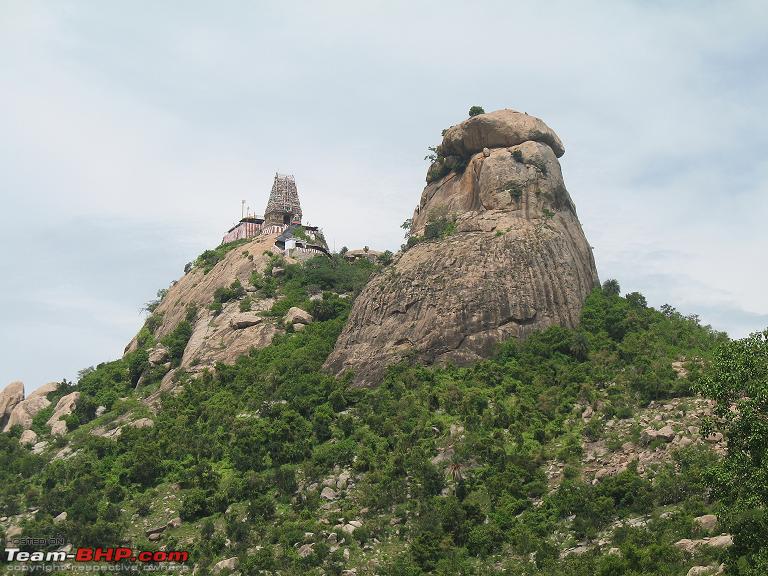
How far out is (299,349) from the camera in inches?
2603

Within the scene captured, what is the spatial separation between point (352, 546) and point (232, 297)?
3218 cm

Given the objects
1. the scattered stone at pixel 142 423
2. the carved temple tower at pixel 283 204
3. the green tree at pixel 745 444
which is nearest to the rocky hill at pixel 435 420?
the green tree at pixel 745 444

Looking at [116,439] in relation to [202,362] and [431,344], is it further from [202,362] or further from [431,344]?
[431,344]

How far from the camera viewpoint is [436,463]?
50.2m

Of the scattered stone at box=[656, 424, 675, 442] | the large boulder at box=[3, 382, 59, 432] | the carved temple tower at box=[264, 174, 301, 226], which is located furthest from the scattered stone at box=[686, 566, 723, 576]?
the carved temple tower at box=[264, 174, 301, 226]

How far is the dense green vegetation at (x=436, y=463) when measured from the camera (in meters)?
39.1

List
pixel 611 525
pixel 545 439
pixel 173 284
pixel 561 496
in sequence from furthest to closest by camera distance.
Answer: pixel 173 284
pixel 545 439
pixel 561 496
pixel 611 525

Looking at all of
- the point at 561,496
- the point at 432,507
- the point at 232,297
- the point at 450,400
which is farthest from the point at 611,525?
the point at 232,297

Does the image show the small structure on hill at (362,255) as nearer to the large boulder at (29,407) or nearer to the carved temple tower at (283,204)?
the carved temple tower at (283,204)

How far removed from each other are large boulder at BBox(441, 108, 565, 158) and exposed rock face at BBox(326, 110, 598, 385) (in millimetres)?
84

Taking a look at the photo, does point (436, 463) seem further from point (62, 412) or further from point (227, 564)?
point (62, 412)

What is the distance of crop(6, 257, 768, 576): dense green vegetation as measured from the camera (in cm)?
3909

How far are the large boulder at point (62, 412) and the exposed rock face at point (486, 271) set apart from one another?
59.2ft

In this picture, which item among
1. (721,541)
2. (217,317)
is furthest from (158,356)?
(721,541)
